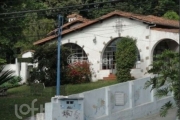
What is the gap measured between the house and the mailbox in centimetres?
1116

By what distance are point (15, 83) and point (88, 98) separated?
13904 mm

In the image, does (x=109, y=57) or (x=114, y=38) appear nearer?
(x=114, y=38)

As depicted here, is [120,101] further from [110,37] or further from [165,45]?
[165,45]

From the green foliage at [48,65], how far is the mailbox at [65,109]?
1086cm

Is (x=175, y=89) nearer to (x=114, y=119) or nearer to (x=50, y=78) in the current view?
(x=114, y=119)

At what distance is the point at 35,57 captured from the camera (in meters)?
26.2

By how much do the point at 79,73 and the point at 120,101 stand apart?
32.0 feet

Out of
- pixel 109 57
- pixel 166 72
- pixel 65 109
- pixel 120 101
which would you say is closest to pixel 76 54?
pixel 109 57

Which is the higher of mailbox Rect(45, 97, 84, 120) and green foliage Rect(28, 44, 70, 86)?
green foliage Rect(28, 44, 70, 86)

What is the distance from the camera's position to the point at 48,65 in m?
25.5

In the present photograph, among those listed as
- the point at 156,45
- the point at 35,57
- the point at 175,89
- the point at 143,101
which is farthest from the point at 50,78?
the point at 175,89

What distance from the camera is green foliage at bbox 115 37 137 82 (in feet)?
79.5

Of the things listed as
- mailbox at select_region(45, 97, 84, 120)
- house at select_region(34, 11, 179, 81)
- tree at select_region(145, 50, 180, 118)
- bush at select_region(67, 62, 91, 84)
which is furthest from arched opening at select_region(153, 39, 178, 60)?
tree at select_region(145, 50, 180, 118)

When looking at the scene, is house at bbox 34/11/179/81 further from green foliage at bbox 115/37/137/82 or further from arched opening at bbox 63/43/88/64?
green foliage at bbox 115/37/137/82
